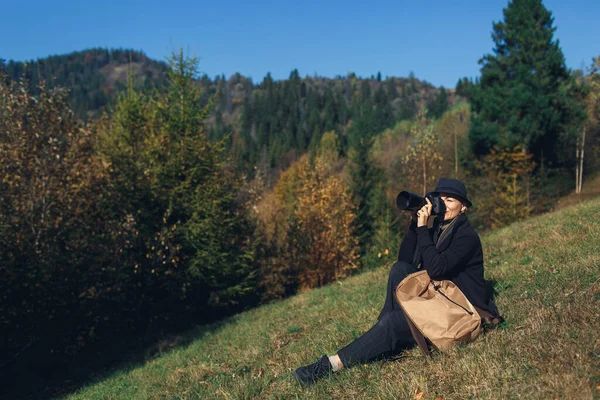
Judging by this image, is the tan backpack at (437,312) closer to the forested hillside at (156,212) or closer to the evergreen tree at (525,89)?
the forested hillside at (156,212)

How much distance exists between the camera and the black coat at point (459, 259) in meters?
4.69

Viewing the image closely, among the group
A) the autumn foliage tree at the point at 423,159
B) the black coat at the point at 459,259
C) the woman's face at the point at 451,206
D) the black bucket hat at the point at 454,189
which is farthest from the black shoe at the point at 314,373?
the autumn foliage tree at the point at 423,159

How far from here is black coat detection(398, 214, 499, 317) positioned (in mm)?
4688

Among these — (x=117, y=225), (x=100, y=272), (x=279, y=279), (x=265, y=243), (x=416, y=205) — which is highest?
(x=416, y=205)

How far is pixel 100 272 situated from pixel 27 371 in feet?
10.8

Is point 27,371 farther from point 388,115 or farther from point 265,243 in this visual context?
point 388,115

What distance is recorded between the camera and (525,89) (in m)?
→ 37.1

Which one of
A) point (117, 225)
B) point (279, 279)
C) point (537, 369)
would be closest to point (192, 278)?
point (117, 225)

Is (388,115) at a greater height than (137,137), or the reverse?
(388,115)

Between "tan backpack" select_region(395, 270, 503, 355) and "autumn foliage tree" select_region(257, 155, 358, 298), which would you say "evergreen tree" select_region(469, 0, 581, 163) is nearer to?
"autumn foliage tree" select_region(257, 155, 358, 298)

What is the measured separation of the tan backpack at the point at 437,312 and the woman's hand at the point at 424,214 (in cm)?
54

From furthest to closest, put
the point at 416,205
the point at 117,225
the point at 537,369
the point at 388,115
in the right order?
1. the point at 388,115
2. the point at 117,225
3. the point at 416,205
4. the point at 537,369

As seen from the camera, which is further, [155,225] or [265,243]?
[265,243]

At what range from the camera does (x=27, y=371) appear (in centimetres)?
1361
